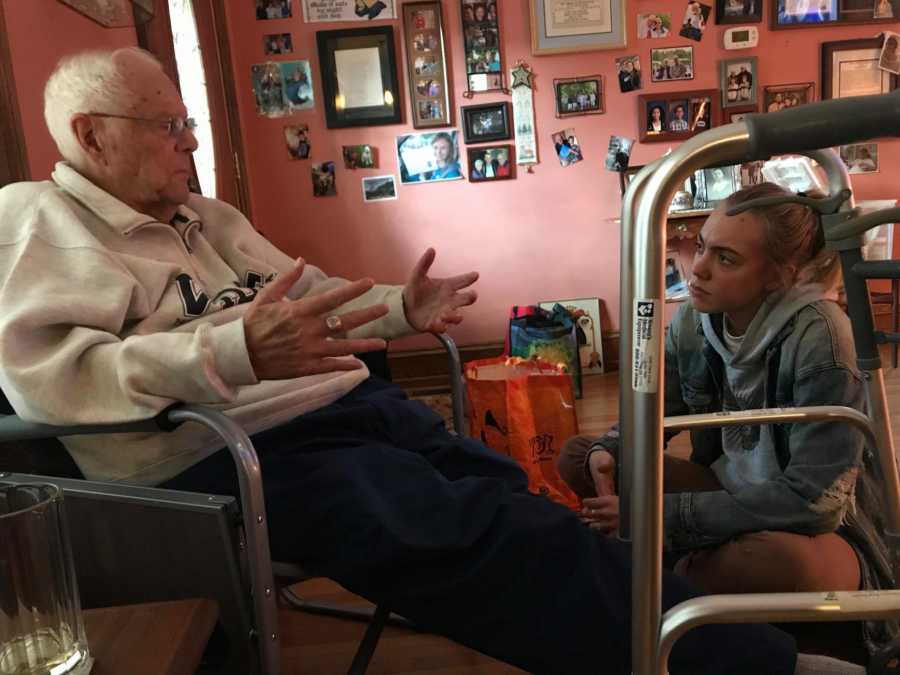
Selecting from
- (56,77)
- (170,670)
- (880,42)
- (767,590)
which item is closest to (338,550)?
(170,670)

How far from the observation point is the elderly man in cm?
92

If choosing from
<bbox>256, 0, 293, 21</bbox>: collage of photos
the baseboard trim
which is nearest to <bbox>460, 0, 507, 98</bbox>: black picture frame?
<bbox>256, 0, 293, 21</bbox>: collage of photos

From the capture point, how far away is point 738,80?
3555mm

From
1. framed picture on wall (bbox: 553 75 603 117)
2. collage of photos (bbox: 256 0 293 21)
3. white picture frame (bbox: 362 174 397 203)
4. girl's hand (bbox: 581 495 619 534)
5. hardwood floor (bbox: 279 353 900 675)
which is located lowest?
hardwood floor (bbox: 279 353 900 675)

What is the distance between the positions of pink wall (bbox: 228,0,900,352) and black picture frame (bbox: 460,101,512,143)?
5 centimetres

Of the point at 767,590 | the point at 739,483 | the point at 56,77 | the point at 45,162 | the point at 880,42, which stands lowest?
the point at 767,590

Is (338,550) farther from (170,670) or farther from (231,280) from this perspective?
(231,280)

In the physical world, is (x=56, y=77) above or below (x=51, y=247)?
above

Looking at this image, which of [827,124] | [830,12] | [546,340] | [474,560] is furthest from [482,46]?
[827,124]

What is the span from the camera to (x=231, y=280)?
1.39m

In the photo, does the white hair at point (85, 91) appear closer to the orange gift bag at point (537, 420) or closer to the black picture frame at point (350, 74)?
the orange gift bag at point (537, 420)

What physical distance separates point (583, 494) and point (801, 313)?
0.65 m

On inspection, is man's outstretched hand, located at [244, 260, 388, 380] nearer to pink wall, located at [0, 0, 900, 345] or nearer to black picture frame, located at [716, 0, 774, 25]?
pink wall, located at [0, 0, 900, 345]

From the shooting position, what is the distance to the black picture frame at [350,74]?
345 centimetres
